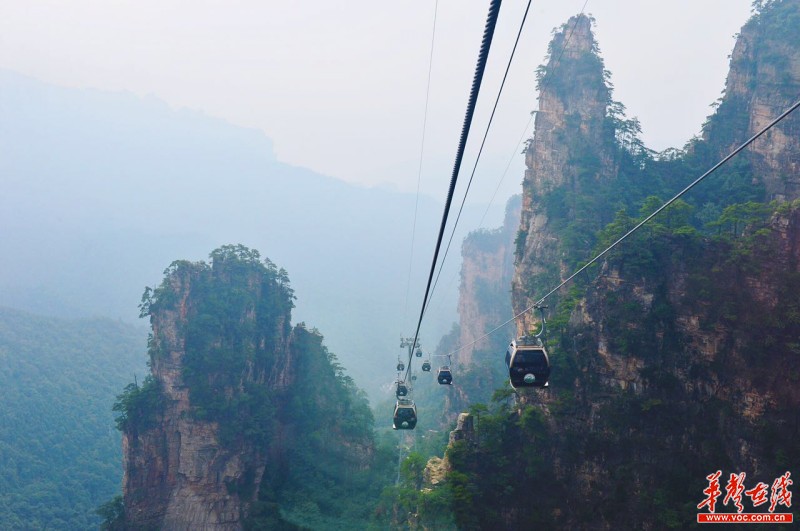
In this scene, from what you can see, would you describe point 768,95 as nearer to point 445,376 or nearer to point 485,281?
point 445,376

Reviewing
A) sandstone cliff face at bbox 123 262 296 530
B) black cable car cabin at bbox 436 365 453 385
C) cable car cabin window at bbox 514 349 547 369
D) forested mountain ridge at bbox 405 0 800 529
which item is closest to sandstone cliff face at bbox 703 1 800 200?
forested mountain ridge at bbox 405 0 800 529

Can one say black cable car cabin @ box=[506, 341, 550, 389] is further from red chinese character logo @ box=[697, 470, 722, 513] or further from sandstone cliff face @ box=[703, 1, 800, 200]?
sandstone cliff face @ box=[703, 1, 800, 200]

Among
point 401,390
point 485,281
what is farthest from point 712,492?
point 485,281

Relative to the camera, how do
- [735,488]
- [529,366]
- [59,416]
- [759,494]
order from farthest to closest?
[59,416], [735,488], [759,494], [529,366]

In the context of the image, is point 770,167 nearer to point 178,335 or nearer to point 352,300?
point 178,335

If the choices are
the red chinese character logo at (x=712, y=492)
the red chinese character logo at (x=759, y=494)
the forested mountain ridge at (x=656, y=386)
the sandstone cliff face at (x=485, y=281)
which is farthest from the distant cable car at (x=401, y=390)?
the sandstone cliff face at (x=485, y=281)

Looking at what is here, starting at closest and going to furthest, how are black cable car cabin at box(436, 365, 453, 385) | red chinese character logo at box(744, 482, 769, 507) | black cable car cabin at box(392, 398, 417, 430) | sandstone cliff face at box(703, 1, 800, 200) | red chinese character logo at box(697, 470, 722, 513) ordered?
red chinese character logo at box(744, 482, 769, 507)
red chinese character logo at box(697, 470, 722, 513)
black cable car cabin at box(392, 398, 417, 430)
black cable car cabin at box(436, 365, 453, 385)
sandstone cliff face at box(703, 1, 800, 200)
